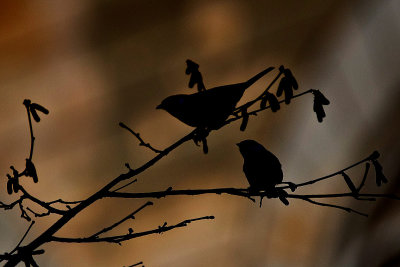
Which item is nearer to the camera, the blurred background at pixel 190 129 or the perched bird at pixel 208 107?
the perched bird at pixel 208 107

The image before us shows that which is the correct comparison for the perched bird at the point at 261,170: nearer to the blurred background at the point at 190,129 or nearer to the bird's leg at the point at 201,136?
the bird's leg at the point at 201,136

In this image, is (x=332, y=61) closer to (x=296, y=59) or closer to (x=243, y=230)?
(x=296, y=59)

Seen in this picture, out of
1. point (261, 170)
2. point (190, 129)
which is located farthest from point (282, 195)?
point (190, 129)

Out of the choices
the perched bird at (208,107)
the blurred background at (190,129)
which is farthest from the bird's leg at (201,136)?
the blurred background at (190,129)

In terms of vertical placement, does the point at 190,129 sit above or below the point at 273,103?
above

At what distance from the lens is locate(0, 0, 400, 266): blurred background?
123 centimetres

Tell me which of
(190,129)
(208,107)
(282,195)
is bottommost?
(282,195)

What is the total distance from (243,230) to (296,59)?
0.54 meters

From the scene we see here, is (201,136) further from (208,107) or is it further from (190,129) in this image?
(190,129)

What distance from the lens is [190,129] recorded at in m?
1.42

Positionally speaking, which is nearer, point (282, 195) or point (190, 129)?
point (282, 195)

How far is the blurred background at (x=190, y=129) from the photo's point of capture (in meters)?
1.23

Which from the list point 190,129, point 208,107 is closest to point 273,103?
point 208,107

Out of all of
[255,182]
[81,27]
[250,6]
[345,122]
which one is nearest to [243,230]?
[345,122]
